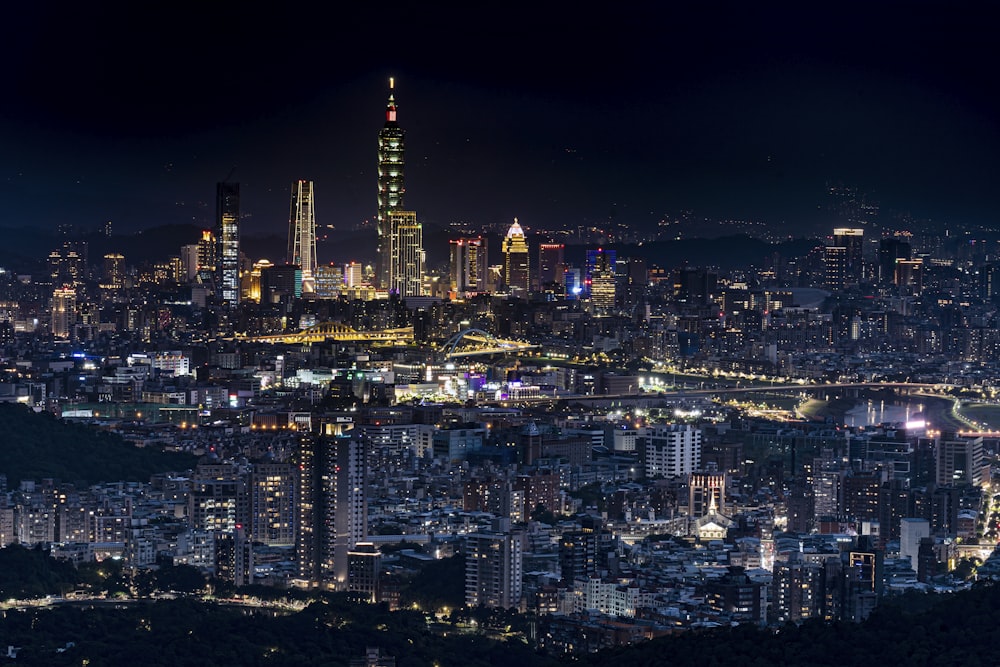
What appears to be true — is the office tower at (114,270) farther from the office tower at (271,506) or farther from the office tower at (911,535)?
the office tower at (911,535)

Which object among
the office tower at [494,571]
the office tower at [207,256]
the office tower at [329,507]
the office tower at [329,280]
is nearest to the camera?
the office tower at [494,571]

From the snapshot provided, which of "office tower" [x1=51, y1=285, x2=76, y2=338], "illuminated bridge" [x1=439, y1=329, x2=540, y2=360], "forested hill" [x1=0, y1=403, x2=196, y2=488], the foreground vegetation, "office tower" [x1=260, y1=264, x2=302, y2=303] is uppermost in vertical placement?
"office tower" [x1=260, y1=264, x2=302, y2=303]

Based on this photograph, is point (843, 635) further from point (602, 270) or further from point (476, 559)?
point (602, 270)

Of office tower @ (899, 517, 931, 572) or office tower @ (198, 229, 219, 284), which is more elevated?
office tower @ (198, 229, 219, 284)

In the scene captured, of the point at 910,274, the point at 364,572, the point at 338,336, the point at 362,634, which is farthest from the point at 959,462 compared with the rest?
the point at 910,274

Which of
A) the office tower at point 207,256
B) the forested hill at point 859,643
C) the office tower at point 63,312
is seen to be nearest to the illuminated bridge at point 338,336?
the office tower at point 63,312

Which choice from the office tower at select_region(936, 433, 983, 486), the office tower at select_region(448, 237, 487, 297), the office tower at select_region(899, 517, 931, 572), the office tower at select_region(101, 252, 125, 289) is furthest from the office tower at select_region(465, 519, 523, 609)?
the office tower at select_region(448, 237, 487, 297)

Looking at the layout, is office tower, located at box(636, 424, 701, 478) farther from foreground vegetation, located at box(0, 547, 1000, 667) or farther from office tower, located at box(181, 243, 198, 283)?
office tower, located at box(181, 243, 198, 283)
